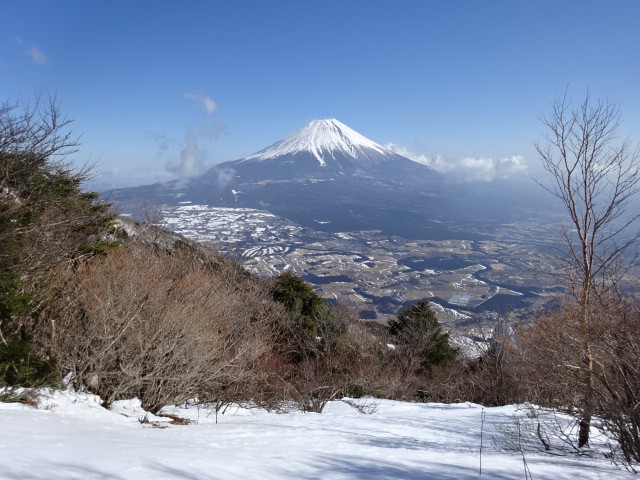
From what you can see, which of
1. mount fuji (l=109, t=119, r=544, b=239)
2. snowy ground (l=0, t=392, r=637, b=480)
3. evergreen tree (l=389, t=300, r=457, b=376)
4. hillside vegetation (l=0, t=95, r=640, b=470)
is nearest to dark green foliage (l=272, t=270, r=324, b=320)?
hillside vegetation (l=0, t=95, r=640, b=470)

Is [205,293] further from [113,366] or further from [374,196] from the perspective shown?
[374,196]

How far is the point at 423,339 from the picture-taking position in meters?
20.0

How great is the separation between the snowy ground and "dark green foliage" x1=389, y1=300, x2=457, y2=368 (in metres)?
12.5

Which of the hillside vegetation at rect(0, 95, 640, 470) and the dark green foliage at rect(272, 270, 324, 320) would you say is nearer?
the hillside vegetation at rect(0, 95, 640, 470)

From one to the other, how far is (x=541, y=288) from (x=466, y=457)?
56.8 metres

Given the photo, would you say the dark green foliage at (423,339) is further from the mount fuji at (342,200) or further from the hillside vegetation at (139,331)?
the mount fuji at (342,200)

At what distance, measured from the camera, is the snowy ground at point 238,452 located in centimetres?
331

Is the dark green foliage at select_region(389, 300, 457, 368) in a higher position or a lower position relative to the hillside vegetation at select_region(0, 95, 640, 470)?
lower

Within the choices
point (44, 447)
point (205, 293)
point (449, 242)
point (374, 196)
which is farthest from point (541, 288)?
point (374, 196)

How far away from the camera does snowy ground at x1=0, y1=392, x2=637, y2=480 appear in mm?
3307

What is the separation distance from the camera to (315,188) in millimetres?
171625

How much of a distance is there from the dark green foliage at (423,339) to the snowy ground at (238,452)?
41.1ft

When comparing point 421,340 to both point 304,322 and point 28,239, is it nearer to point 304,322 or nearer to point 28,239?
point 304,322

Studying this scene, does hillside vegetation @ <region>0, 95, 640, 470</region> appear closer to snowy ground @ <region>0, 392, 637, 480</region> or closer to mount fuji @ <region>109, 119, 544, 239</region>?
snowy ground @ <region>0, 392, 637, 480</region>
